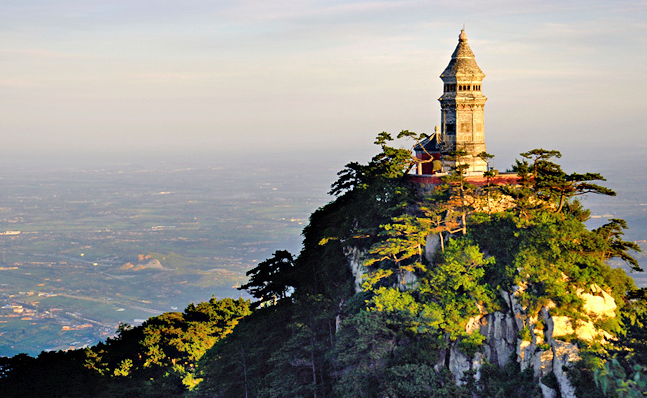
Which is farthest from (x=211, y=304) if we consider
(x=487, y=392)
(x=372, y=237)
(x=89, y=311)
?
(x=89, y=311)

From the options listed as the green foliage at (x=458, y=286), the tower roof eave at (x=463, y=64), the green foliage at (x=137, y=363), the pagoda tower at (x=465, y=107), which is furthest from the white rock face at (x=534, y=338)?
the green foliage at (x=137, y=363)

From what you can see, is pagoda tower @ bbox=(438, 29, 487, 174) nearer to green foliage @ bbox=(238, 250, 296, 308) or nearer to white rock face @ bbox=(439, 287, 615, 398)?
white rock face @ bbox=(439, 287, 615, 398)

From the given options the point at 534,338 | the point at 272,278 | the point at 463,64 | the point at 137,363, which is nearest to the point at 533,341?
the point at 534,338

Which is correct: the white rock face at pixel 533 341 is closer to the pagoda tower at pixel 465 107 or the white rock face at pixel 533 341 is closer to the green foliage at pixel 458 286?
the green foliage at pixel 458 286

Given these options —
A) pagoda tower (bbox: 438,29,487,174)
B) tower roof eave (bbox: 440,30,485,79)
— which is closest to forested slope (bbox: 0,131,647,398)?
pagoda tower (bbox: 438,29,487,174)

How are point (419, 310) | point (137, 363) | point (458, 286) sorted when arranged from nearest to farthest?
1. point (458, 286)
2. point (419, 310)
3. point (137, 363)

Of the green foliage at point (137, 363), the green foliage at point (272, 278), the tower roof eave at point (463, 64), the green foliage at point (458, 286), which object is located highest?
the tower roof eave at point (463, 64)

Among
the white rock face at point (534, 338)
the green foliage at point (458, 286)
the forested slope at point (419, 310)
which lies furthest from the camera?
the green foliage at point (458, 286)

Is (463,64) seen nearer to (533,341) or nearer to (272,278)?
(533,341)
